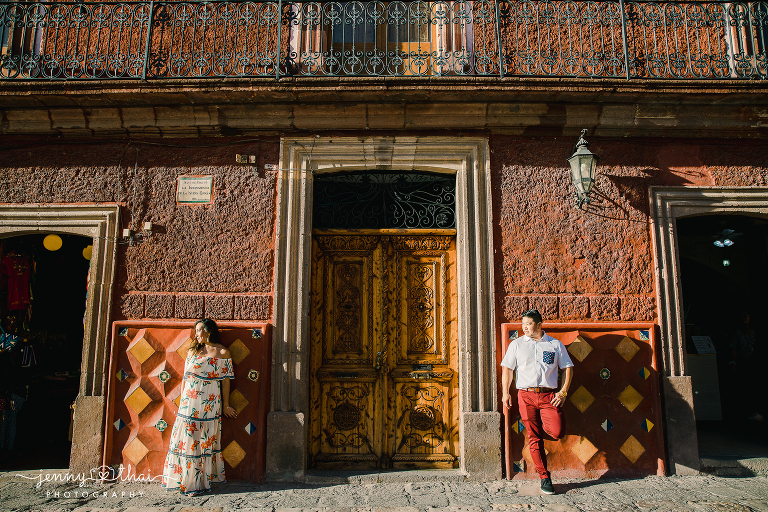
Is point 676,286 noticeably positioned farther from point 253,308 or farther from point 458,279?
point 253,308

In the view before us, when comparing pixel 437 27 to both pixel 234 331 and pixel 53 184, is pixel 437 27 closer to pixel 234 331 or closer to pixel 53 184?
pixel 234 331

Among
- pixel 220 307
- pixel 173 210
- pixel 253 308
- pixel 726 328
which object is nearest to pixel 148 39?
pixel 173 210

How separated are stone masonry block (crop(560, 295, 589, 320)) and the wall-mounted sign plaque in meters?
4.12

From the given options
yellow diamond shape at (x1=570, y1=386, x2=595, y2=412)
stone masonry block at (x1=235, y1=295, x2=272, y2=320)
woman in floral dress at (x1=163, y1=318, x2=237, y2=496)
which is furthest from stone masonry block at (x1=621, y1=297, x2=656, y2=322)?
woman in floral dress at (x1=163, y1=318, x2=237, y2=496)

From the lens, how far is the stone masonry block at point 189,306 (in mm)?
5086

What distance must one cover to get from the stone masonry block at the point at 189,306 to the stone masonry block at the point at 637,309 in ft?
15.2

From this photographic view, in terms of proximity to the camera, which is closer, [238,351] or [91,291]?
[238,351]

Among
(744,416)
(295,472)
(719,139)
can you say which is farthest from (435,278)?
(744,416)

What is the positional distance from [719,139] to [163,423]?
6997 millimetres

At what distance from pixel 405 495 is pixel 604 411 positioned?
88.4 inches

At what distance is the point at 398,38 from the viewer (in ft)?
18.5

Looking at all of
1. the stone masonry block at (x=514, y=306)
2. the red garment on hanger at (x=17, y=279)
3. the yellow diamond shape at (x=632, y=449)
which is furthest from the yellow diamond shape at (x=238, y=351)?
the yellow diamond shape at (x=632, y=449)

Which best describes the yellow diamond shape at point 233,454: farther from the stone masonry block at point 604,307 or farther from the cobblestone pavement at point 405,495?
the stone masonry block at point 604,307

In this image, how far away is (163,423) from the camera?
4801 millimetres
